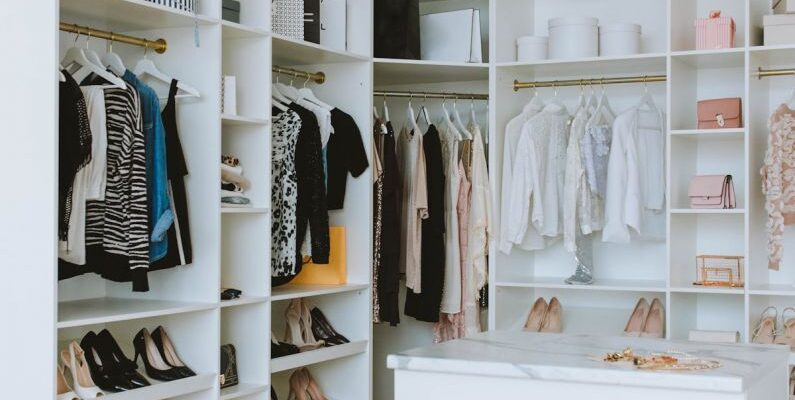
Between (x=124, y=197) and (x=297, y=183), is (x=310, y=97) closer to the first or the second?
(x=297, y=183)

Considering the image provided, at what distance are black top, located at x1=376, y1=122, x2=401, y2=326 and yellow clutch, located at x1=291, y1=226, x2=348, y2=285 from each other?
25 cm

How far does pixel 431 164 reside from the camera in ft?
17.2

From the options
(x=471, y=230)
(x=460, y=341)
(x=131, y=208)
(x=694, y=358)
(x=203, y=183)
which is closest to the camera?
(x=694, y=358)

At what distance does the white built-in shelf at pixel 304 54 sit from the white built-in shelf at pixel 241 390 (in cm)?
148

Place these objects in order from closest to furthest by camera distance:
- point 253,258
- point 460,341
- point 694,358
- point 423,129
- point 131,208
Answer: point 694,358 → point 460,341 → point 131,208 → point 253,258 → point 423,129

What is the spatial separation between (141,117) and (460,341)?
4.99 feet

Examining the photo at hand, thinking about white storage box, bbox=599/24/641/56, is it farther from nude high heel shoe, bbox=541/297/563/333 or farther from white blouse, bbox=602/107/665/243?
nude high heel shoe, bbox=541/297/563/333

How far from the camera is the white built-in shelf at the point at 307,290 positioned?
14.6 ft

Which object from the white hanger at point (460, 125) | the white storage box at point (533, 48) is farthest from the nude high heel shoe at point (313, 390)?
the white storage box at point (533, 48)

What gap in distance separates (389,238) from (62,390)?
6.78 ft

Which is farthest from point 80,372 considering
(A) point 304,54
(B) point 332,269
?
(A) point 304,54

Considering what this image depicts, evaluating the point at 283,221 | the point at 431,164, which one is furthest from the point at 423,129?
the point at 283,221

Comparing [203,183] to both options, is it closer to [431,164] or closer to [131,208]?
[131,208]

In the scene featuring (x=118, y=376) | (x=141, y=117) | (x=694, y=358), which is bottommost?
(x=118, y=376)
